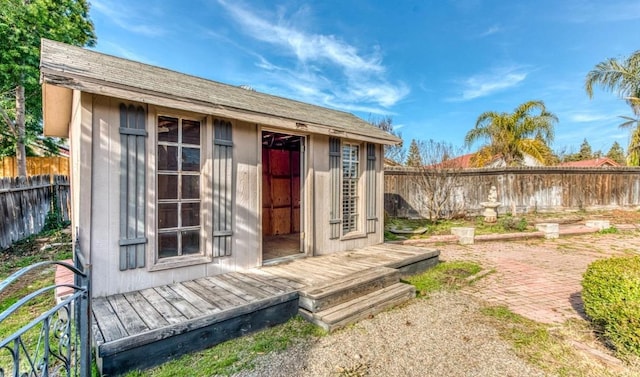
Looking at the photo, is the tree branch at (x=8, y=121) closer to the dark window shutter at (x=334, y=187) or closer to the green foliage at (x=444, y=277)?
the dark window shutter at (x=334, y=187)

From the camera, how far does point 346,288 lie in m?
3.82

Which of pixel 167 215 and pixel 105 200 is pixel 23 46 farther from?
pixel 167 215

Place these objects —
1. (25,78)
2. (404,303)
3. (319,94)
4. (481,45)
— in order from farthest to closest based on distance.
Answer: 1. (319,94)
2. (481,45)
3. (25,78)
4. (404,303)

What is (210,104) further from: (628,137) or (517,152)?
(628,137)

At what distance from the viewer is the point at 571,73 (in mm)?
14406

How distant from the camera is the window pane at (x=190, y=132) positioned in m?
3.93

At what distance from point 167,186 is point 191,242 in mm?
818

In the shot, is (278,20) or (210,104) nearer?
(210,104)

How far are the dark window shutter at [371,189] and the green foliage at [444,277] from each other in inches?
58.5

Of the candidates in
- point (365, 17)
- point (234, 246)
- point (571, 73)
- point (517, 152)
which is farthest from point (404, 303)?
point (571, 73)

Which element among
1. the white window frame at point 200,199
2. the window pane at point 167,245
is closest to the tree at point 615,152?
the white window frame at point 200,199

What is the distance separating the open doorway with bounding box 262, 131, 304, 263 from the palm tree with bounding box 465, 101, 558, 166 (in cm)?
1133

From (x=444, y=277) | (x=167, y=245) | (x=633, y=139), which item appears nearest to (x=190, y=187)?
(x=167, y=245)

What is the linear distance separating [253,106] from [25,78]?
10.5m
